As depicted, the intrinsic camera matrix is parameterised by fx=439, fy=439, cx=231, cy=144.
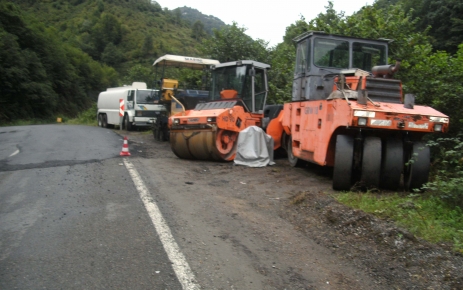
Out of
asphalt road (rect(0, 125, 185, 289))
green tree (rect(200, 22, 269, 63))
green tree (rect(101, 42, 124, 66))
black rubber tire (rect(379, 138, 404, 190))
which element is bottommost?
asphalt road (rect(0, 125, 185, 289))

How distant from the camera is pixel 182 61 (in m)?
17.8

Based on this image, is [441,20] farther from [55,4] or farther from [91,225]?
[55,4]

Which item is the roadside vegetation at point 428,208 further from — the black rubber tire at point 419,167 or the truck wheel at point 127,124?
the truck wheel at point 127,124

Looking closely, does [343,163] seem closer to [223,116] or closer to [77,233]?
[77,233]

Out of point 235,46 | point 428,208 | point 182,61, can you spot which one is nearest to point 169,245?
point 428,208

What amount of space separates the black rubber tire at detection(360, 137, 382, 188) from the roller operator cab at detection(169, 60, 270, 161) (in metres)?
4.95

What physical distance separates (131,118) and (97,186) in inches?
604

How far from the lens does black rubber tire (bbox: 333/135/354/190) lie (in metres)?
7.76

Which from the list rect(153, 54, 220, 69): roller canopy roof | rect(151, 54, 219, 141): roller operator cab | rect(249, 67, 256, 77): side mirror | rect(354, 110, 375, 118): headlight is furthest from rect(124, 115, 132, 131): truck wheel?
rect(354, 110, 375, 118): headlight

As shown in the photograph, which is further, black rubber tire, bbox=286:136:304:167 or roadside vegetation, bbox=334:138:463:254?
black rubber tire, bbox=286:136:304:167

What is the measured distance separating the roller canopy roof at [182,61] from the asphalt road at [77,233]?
8.42m

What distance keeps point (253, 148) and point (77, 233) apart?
7.04 m

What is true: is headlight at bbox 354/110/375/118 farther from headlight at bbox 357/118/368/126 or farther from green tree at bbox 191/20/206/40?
green tree at bbox 191/20/206/40

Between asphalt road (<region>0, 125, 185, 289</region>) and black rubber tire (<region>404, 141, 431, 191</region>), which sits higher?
black rubber tire (<region>404, 141, 431, 191</region>)
